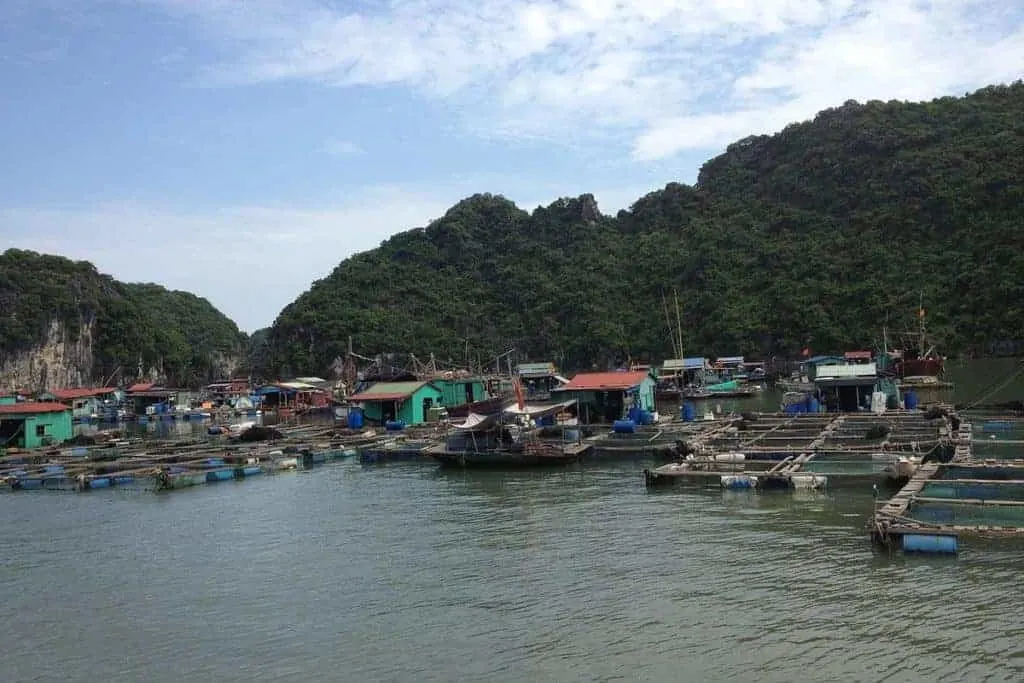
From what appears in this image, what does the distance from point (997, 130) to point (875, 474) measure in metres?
74.1

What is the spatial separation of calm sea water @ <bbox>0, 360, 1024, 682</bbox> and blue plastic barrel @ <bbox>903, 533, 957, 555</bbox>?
26 centimetres

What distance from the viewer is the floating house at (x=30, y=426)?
3947cm

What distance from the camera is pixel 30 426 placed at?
3988 centimetres

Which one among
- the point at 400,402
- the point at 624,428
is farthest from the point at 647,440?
the point at 400,402

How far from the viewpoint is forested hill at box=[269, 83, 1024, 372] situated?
67.4 m

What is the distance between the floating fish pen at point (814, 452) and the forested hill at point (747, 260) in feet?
124

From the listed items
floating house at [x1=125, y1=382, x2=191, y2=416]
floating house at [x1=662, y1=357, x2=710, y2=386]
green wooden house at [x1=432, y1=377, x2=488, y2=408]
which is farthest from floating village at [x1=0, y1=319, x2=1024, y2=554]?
floating house at [x1=125, y1=382, x2=191, y2=416]

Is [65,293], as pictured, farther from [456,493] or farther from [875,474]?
[875,474]

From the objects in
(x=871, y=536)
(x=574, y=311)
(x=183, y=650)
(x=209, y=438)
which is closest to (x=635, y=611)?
(x=871, y=536)

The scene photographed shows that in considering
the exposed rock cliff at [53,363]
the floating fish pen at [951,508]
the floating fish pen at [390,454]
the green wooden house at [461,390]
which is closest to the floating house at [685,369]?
the green wooden house at [461,390]

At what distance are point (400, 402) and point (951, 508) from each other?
102 ft

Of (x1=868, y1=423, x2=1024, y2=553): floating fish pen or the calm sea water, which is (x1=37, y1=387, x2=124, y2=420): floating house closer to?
the calm sea water

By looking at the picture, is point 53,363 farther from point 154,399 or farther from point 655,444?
point 655,444

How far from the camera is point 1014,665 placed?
31.2ft
